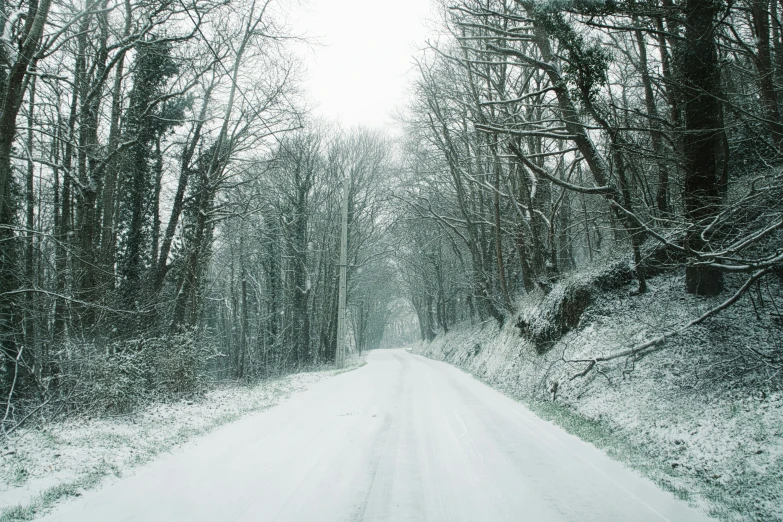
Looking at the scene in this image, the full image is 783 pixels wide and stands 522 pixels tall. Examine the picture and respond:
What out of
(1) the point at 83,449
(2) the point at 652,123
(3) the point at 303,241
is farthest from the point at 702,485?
(3) the point at 303,241

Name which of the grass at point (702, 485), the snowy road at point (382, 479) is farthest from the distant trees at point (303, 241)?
the grass at point (702, 485)

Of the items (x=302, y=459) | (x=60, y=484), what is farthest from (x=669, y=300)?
(x=60, y=484)

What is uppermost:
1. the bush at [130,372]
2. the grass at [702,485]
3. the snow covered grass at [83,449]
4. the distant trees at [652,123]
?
the distant trees at [652,123]

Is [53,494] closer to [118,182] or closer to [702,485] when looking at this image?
[702,485]

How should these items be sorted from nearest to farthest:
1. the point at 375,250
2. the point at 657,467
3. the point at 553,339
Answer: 1. the point at 657,467
2. the point at 553,339
3. the point at 375,250

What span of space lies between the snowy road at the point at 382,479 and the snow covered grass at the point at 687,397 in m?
0.59

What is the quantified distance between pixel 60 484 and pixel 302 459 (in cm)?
238

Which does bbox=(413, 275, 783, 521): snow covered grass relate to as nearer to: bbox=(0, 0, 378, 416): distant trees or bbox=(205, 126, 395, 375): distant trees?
bbox=(0, 0, 378, 416): distant trees

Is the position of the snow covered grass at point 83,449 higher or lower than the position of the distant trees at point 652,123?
lower

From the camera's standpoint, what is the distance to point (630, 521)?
3.30 m

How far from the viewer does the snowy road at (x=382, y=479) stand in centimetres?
342

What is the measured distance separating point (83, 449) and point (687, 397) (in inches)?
317

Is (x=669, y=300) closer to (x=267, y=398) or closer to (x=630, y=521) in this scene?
(x=630, y=521)

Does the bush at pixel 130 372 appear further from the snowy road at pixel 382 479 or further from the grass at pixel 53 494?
the grass at pixel 53 494
